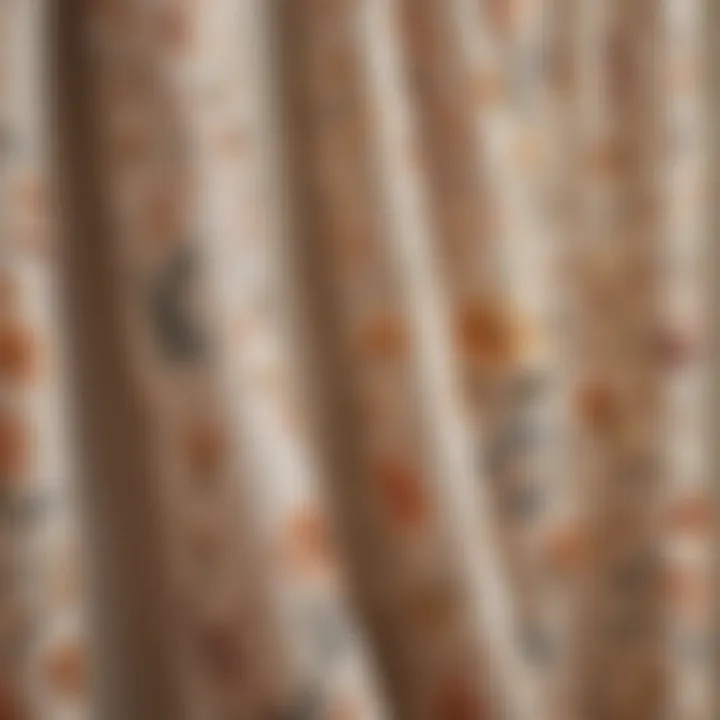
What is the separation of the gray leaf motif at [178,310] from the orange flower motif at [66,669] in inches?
7.8

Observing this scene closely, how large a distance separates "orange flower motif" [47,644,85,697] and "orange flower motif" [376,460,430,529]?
0.81 ft

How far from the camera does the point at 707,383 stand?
93 centimetres

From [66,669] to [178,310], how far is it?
240 millimetres

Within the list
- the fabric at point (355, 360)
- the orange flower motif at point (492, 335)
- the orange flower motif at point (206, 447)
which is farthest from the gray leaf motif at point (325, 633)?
the orange flower motif at point (492, 335)

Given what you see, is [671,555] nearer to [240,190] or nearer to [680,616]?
[680,616]

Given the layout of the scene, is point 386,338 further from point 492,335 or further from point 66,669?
point 66,669

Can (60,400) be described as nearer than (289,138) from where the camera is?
Yes

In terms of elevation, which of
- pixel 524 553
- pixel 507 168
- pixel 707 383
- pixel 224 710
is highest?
pixel 507 168

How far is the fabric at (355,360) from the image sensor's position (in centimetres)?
69

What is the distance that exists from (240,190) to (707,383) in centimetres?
46

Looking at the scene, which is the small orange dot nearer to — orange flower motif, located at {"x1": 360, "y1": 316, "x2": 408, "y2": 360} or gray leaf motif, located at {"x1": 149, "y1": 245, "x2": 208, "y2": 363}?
gray leaf motif, located at {"x1": 149, "y1": 245, "x2": 208, "y2": 363}

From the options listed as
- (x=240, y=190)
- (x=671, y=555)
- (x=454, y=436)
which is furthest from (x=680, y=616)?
(x=240, y=190)

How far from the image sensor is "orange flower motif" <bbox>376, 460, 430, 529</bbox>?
0.77m

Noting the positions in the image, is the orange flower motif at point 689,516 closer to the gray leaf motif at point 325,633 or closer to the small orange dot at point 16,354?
the gray leaf motif at point 325,633
